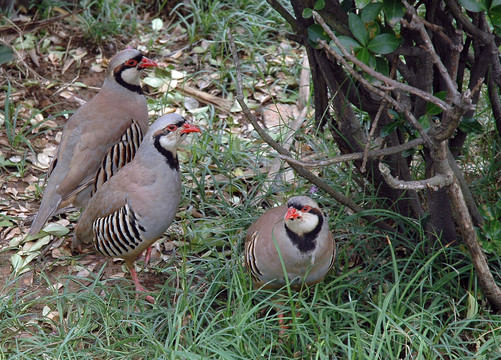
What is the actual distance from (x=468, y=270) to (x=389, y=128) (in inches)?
34.5

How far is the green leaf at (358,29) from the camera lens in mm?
2764

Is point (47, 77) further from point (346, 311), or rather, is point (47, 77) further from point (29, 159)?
point (346, 311)

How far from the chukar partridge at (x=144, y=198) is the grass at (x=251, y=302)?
20cm

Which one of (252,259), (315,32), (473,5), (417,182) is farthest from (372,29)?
(252,259)

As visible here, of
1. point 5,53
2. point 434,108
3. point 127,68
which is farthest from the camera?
point 127,68

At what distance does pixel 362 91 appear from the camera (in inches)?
134

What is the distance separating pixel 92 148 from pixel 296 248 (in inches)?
66.3

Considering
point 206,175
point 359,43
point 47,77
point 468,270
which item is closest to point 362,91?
point 359,43

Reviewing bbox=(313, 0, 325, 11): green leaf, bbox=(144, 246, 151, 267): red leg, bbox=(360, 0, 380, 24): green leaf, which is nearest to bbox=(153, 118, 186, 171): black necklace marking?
bbox=(144, 246, 151, 267): red leg

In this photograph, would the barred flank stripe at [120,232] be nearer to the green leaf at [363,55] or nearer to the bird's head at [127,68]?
the bird's head at [127,68]

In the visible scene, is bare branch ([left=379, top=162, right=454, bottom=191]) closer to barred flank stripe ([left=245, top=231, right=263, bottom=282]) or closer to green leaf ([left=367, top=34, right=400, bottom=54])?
green leaf ([left=367, top=34, right=400, bottom=54])

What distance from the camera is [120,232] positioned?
144 inches

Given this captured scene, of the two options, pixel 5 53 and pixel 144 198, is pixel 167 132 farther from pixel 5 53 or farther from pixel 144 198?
pixel 5 53

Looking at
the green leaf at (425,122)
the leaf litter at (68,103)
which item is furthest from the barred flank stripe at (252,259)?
→ the green leaf at (425,122)
